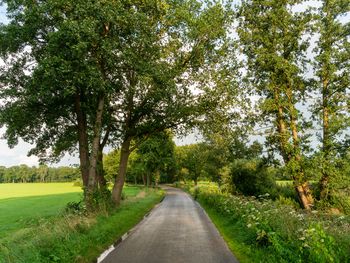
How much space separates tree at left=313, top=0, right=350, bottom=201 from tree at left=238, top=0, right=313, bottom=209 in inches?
56.5

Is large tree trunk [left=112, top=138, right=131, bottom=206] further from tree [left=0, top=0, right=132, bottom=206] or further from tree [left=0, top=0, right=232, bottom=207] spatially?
tree [left=0, top=0, right=132, bottom=206]

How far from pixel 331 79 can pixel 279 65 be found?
14.7ft

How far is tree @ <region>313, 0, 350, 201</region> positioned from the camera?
2850cm

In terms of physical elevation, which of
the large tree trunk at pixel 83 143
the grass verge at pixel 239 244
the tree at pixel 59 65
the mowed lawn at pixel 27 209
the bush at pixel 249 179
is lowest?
the grass verge at pixel 239 244

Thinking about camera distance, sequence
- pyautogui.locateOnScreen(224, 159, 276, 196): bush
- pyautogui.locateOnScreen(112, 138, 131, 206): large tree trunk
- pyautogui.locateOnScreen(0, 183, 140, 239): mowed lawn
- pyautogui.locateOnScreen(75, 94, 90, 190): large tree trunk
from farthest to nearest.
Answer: pyautogui.locateOnScreen(224, 159, 276, 196): bush → pyautogui.locateOnScreen(112, 138, 131, 206): large tree trunk → pyautogui.locateOnScreen(0, 183, 140, 239): mowed lawn → pyautogui.locateOnScreen(75, 94, 90, 190): large tree trunk

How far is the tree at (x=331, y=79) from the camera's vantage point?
28500mm

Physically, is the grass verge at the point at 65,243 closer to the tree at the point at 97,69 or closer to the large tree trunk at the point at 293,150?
the tree at the point at 97,69

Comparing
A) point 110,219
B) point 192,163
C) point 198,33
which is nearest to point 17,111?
point 110,219

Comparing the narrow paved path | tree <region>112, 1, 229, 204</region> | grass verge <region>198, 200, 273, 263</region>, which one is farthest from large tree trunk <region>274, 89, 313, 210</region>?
the narrow paved path

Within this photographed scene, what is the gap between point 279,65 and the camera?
28.8m

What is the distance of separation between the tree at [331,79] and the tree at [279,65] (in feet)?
4.71

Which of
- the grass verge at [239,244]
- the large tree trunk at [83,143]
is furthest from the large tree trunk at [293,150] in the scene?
the large tree trunk at [83,143]

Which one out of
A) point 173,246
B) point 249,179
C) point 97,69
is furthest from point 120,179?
point 249,179

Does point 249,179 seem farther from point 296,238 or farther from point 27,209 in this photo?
point 296,238
